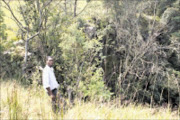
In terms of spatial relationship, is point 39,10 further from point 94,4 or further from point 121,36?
point 121,36

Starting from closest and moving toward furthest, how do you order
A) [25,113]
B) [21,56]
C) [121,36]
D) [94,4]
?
Answer: 1. [25,113]
2. [21,56]
3. [94,4]
4. [121,36]

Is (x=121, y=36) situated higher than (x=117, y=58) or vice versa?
A: (x=121, y=36)

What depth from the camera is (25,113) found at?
202 centimetres

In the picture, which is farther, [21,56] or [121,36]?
[121,36]

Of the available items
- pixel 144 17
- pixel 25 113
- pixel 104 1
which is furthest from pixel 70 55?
pixel 144 17

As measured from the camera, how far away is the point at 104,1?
17141mm

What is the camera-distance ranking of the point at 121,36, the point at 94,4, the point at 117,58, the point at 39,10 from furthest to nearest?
the point at 117,58 → the point at 121,36 → the point at 94,4 → the point at 39,10

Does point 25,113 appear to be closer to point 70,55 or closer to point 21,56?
point 70,55

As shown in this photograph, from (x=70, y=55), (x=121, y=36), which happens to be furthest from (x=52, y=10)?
(x=121, y=36)

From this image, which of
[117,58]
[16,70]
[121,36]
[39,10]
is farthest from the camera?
[117,58]

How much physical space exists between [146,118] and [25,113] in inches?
67.9

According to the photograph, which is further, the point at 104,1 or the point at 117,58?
the point at 104,1

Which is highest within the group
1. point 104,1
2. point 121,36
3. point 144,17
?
point 104,1

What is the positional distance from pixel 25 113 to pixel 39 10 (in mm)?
6527
